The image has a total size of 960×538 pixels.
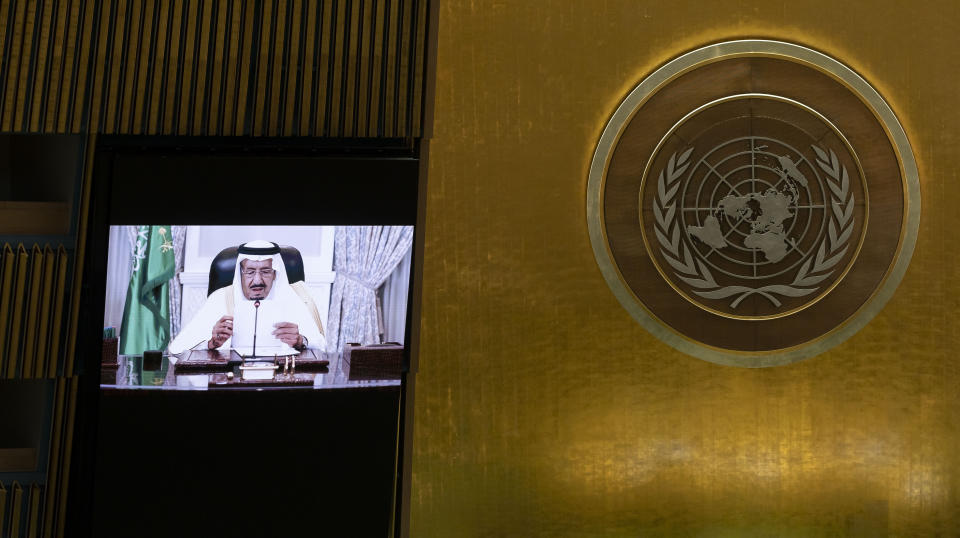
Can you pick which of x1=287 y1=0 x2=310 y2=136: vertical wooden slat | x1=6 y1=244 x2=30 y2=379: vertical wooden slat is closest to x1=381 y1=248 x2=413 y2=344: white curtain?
x1=287 y1=0 x2=310 y2=136: vertical wooden slat

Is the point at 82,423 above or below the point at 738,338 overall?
below

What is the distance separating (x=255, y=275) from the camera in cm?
256

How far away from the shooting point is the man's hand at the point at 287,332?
2.56m

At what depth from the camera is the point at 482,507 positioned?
3029 mm

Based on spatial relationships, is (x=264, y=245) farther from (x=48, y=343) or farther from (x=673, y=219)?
(x=673, y=219)

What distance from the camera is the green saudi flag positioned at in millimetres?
2482

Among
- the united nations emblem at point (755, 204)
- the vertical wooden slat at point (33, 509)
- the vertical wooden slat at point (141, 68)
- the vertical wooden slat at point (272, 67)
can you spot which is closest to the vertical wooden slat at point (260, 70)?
the vertical wooden slat at point (272, 67)

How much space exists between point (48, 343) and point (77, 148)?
0.73 m

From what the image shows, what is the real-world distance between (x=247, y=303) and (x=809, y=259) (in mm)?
2262

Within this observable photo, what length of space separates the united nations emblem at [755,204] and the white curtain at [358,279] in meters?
0.94

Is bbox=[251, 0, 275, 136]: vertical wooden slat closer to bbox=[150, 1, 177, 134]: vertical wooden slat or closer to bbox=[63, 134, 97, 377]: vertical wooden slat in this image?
bbox=[150, 1, 177, 134]: vertical wooden slat

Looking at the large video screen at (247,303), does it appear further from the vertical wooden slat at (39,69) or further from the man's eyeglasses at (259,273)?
the vertical wooden slat at (39,69)

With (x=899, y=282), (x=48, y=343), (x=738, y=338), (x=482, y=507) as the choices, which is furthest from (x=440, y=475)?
(x=899, y=282)

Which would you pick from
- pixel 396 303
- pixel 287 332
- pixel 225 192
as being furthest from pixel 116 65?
pixel 396 303
